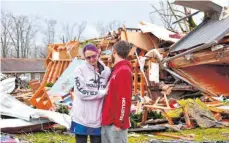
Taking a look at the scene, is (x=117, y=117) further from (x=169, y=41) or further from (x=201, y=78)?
(x=169, y=41)

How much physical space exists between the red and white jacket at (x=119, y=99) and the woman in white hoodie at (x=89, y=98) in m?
0.11

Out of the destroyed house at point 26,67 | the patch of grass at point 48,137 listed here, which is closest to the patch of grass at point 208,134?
the patch of grass at point 48,137

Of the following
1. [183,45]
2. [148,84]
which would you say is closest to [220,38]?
[183,45]

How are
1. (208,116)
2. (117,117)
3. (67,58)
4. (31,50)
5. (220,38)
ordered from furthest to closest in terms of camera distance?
(31,50) → (67,58) → (220,38) → (208,116) → (117,117)

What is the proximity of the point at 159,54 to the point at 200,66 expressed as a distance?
1469 mm

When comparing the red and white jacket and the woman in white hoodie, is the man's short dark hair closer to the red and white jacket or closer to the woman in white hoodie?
the red and white jacket

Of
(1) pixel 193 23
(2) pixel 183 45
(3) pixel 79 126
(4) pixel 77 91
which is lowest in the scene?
(3) pixel 79 126

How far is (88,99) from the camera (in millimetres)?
3592

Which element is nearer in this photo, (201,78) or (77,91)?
(77,91)

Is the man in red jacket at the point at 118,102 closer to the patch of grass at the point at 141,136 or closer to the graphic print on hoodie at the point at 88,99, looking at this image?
the graphic print on hoodie at the point at 88,99

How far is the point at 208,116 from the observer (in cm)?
758

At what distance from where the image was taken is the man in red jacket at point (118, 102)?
137 inches

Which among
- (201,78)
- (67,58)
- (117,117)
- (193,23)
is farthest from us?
(193,23)

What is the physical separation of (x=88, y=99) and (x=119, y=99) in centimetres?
34
